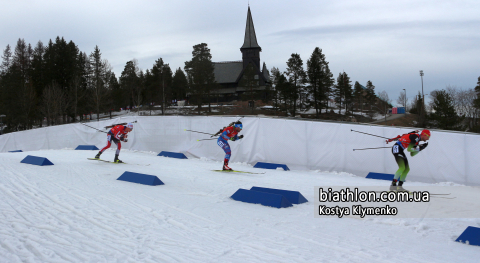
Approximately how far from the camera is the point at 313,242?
4906 mm

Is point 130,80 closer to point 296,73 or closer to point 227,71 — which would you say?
point 227,71

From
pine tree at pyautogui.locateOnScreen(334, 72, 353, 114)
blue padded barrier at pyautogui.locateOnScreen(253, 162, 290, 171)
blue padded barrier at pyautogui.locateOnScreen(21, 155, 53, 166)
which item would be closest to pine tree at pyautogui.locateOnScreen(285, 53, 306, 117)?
pine tree at pyautogui.locateOnScreen(334, 72, 353, 114)

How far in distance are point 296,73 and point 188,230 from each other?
1778 inches

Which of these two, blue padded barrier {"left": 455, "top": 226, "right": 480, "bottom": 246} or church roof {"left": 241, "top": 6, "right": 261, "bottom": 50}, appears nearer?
blue padded barrier {"left": 455, "top": 226, "right": 480, "bottom": 246}

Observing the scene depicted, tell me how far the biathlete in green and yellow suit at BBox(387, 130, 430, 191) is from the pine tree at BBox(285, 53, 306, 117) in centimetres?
3932

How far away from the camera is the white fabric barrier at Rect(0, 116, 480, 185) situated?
11.1 m

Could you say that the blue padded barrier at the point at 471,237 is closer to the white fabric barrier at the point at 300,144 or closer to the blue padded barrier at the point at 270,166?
the white fabric barrier at the point at 300,144

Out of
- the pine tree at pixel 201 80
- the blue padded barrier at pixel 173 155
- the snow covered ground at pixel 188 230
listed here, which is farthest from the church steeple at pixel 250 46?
the snow covered ground at pixel 188 230

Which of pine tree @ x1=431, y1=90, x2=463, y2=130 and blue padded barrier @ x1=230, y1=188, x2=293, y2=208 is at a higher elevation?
pine tree @ x1=431, y1=90, x2=463, y2=130

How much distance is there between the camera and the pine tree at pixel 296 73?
47.9m

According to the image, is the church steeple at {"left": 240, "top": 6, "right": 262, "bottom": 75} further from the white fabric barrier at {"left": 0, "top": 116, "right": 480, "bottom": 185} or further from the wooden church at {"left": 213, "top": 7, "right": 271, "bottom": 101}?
the white fabric barrier at {"left": 0, "top": 116, "right": 480, "bottom": 185}

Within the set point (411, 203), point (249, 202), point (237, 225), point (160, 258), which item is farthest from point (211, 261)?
point (411, 203)

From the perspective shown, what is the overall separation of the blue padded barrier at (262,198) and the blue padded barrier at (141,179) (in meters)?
2.79

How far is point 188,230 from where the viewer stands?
214 inches
